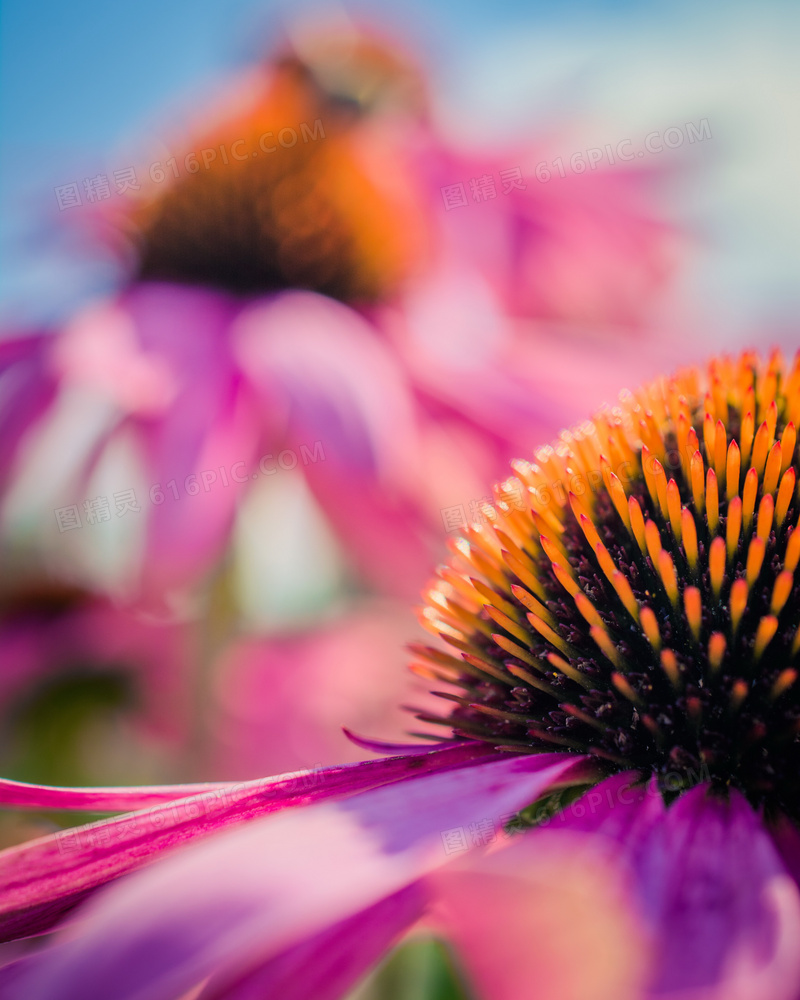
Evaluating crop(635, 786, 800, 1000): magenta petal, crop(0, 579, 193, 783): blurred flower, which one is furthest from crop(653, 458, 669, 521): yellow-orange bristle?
crop(0, 579, 193, 783): blurred flower

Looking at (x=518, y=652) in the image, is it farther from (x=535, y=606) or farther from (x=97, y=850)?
(x=97, y=850)

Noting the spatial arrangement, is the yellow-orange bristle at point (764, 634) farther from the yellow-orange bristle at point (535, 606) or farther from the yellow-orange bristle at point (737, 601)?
the yellow-orange bristle at point (535, 606)

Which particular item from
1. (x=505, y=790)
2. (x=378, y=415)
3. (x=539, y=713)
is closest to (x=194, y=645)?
(x=378, y=415)

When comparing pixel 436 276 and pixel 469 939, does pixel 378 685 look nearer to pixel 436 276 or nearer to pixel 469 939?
pixel 436 276

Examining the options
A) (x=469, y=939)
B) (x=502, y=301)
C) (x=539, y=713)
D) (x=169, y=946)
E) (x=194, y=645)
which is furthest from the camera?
(x=502, y=301)

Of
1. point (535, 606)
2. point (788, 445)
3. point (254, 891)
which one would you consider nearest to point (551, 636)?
point (535, 606)

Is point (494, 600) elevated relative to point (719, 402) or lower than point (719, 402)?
lower

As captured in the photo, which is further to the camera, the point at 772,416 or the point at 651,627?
the point at 772,416
